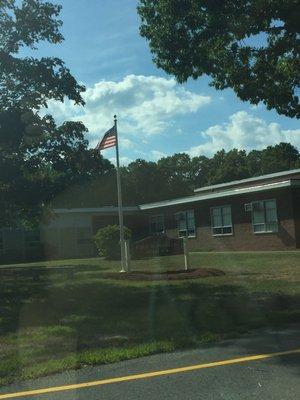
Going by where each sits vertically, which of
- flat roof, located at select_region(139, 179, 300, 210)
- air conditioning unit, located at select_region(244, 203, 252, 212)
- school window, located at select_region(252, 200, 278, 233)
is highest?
flat roof, located at select_region(139, 179, 300, 210)

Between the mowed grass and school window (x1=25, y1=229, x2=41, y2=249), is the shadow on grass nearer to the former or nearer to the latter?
the mowed grass

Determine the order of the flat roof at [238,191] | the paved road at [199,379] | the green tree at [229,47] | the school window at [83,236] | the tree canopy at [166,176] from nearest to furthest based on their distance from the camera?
the paved road at [199,379] < the green tree at [229,47] < the flat roof at [238,191] < the school window at [83,236] < the tree canopy at [166,176]

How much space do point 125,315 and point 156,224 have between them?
31041 mm

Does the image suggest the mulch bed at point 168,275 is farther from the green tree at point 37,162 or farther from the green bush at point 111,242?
the green bush at point 111,242

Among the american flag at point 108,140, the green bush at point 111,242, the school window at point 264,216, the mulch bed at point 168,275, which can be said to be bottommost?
the mulch bed at point 168,275

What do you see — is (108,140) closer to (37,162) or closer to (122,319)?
(37,162)

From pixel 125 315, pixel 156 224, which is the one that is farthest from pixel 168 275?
pixel 156 224

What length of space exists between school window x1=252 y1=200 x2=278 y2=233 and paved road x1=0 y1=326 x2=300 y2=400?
21617 millimetres

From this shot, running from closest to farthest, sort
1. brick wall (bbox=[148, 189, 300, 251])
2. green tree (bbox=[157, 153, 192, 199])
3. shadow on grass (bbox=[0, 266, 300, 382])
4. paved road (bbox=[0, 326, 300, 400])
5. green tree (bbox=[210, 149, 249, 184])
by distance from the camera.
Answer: paved road (bbox=[0, 326, 300, 400]) → shadow on grass (bbox=[0, 266, 300, 382]) → brick wall (bbox=[148, 189, 300, 251]) → green tree (bbox=[210, 149, 249, 184]) → green tree (bbox=[157, 153, 192, 199])

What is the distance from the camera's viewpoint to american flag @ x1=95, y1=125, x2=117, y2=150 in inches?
839

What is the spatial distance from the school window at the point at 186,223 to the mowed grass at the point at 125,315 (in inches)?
728

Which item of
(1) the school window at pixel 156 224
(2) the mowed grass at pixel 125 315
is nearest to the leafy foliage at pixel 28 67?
(2) the mowed grass at pixel 125 315

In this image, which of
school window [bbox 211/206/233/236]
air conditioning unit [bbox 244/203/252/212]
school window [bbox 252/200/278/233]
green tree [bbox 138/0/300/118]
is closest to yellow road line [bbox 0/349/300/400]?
green tree [bbox 138/0/300/118]

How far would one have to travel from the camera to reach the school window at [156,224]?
136 feet
